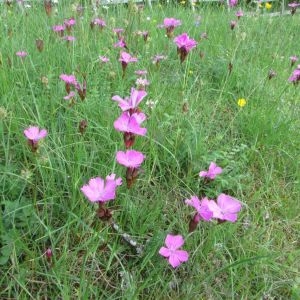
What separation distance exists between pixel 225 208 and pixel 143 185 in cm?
51

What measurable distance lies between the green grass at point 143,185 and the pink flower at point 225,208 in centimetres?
11

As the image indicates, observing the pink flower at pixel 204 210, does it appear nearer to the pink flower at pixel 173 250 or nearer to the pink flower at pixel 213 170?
the pink flower at pixel 173 250

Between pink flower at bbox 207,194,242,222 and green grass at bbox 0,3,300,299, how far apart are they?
0.11m

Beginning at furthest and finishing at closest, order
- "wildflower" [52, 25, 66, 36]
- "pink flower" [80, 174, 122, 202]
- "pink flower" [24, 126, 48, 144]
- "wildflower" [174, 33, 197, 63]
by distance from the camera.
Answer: "wildflower" [52, 25, 66, 36] < "wildflower" [174, 33, 197, 63] < "pink flower" [24, 126, 48, 144] < "pink flower" [80, 174, 122, 202]

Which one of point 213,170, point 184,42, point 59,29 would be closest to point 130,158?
point 213,170

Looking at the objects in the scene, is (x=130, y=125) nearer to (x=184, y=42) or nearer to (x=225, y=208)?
(x=225, y=208)

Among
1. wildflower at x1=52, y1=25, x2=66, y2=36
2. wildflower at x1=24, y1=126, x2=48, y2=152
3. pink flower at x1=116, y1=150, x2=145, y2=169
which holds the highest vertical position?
pink flower at x1=116, y1=150, x2=145, y2=169

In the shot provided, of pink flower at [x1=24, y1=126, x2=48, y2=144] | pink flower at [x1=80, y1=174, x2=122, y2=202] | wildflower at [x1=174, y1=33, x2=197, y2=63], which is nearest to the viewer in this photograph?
pink flower at [x1=80, y1=174, x2=122, y2=202]

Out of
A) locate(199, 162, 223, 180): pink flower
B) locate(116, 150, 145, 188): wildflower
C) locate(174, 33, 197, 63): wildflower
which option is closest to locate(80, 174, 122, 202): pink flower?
locate(116, 150, 145, 188): wildflower

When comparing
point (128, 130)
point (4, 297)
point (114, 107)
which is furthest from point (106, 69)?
point (4, 297)

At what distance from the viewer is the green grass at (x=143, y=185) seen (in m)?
1.12

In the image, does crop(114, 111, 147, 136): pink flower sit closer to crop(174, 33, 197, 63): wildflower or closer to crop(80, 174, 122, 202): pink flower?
crop(80, 174, 122, 202): pink flower

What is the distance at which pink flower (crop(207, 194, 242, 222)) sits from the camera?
3.05ft

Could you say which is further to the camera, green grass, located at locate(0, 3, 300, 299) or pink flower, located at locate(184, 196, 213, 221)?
green grass, located at locate(0, 3, 300, 299)
